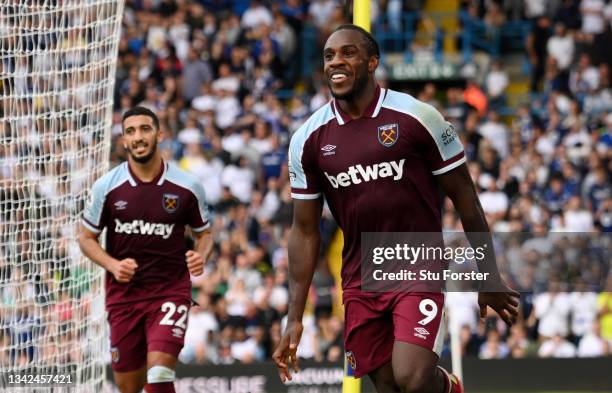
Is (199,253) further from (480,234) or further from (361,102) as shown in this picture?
(480,234)

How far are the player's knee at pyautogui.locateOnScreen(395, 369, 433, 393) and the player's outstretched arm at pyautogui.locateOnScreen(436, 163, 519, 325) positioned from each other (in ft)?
1.64

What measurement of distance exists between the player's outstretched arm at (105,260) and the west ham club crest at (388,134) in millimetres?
2720

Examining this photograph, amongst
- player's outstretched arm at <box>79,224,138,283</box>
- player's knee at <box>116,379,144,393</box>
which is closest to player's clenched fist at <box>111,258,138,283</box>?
player's outstretched arm at <box>79,224,138,283</box>

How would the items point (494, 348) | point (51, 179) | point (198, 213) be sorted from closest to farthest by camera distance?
point (198, 213) < point (51, 179) < point (494, 348)

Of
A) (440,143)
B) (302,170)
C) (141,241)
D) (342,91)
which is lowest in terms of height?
(141,241)

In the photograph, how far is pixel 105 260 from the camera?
30.1 ft

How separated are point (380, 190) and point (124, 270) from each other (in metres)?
2.66

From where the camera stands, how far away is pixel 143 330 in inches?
371

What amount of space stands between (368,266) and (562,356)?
8.24 m

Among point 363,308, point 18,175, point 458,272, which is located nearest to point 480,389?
point 458,272

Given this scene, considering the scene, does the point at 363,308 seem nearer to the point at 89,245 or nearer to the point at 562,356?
the point at 89,245

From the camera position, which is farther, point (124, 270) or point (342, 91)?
point (124, 270)

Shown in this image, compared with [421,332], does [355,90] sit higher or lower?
higher

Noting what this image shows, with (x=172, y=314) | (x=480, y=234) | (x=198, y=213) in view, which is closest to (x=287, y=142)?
(x=198, y=213)
